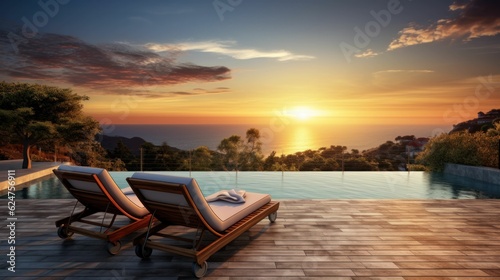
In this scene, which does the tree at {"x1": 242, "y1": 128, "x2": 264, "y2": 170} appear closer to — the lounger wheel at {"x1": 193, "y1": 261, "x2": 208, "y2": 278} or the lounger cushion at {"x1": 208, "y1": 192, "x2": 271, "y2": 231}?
the lounger cushion at {"x1": 208, "y1": 192, "x2": 271, "y2": 231}

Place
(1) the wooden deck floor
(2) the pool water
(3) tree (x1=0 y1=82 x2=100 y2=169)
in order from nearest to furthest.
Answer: (1) the wooden deck floor < (2) the pool water < (3) tree (x1=0 y1=82 x2=100 y2=169)

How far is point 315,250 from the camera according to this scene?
3176mm

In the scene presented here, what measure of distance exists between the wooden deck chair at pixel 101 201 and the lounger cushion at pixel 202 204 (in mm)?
483

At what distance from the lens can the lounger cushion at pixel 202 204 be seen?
2.58 m

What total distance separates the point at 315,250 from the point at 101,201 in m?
2.19

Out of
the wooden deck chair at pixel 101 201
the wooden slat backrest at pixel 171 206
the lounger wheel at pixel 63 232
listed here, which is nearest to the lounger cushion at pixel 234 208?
Answer: the wooden slat backrest at pixel 171 206

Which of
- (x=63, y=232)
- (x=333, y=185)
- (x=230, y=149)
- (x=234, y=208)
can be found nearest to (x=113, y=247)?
(x=63, y=232)

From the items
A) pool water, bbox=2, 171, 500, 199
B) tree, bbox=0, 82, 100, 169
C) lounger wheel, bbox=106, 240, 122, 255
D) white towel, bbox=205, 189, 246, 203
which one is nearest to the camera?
lounger wheel, bbox=106, 240, 122, 255

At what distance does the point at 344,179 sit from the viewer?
8.91 m

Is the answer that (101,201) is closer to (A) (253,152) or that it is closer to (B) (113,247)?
(B) (113,247)

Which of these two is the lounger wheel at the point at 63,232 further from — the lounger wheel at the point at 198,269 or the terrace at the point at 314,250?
the lounger wheel at the point at 198,269

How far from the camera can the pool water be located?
6.57 m

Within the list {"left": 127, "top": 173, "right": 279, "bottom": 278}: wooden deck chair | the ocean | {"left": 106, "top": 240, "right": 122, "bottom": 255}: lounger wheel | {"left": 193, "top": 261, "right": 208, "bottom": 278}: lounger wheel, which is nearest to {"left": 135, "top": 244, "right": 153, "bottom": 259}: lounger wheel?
{"left": 127, "top": 173, "right": 279, "bottom": 278}: wooden deck chair

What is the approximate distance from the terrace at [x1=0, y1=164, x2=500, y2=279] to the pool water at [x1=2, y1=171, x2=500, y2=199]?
6.49 feet
